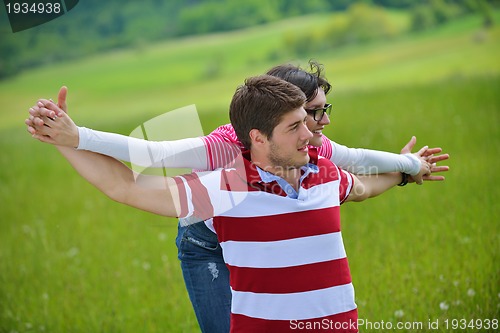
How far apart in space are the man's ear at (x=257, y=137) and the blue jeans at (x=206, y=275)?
0.65m

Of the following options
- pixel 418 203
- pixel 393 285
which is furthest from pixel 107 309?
pixel 418 203

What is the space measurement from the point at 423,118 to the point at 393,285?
5.40m

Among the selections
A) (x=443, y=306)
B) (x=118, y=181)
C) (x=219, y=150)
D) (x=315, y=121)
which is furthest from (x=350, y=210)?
(x=118, y=181)

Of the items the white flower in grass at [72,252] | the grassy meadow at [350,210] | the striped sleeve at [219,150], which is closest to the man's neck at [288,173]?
the striped sleeve at [219,150]

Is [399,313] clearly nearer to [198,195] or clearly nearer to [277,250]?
[277,250]

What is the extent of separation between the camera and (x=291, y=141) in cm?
277

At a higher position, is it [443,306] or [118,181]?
[118,181]

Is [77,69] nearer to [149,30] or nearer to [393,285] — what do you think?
[149,30]

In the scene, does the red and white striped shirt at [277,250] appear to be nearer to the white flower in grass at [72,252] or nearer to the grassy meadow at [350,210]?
the grassy meadow at [350,210]

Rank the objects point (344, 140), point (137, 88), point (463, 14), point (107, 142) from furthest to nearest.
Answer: point (137, 88)
point (463, 14)
point (344, 140)
point (107, 142)

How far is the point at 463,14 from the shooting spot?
15.9m

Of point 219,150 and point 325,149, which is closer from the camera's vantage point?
point 219,150

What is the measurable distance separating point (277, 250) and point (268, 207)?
15 cm

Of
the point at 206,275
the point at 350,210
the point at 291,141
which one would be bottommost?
the point at 350,210
